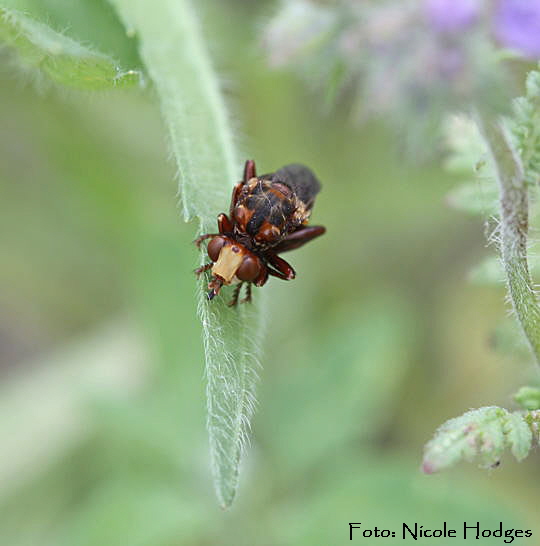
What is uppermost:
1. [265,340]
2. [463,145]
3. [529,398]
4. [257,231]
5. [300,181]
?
[265,340]

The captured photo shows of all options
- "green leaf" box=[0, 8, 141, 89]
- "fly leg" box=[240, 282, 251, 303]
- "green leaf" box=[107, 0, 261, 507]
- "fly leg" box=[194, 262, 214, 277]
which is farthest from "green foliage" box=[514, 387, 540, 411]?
"green leaf" box=[0, 8, 141, 89]

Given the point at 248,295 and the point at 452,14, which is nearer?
the point at 248,295

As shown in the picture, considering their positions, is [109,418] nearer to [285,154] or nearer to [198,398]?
[198,398]

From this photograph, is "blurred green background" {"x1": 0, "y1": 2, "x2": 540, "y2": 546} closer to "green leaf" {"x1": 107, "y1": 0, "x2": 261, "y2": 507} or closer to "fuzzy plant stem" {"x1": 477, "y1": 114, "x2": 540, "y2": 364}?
"green leaf" {"x1": 107, "y1": 0, "x2": 261, "y2": 507}

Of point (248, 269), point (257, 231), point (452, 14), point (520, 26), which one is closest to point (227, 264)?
point (248, 269)

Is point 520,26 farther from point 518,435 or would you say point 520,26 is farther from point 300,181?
point 518,435

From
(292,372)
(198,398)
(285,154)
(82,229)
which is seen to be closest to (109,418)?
(198,398)
